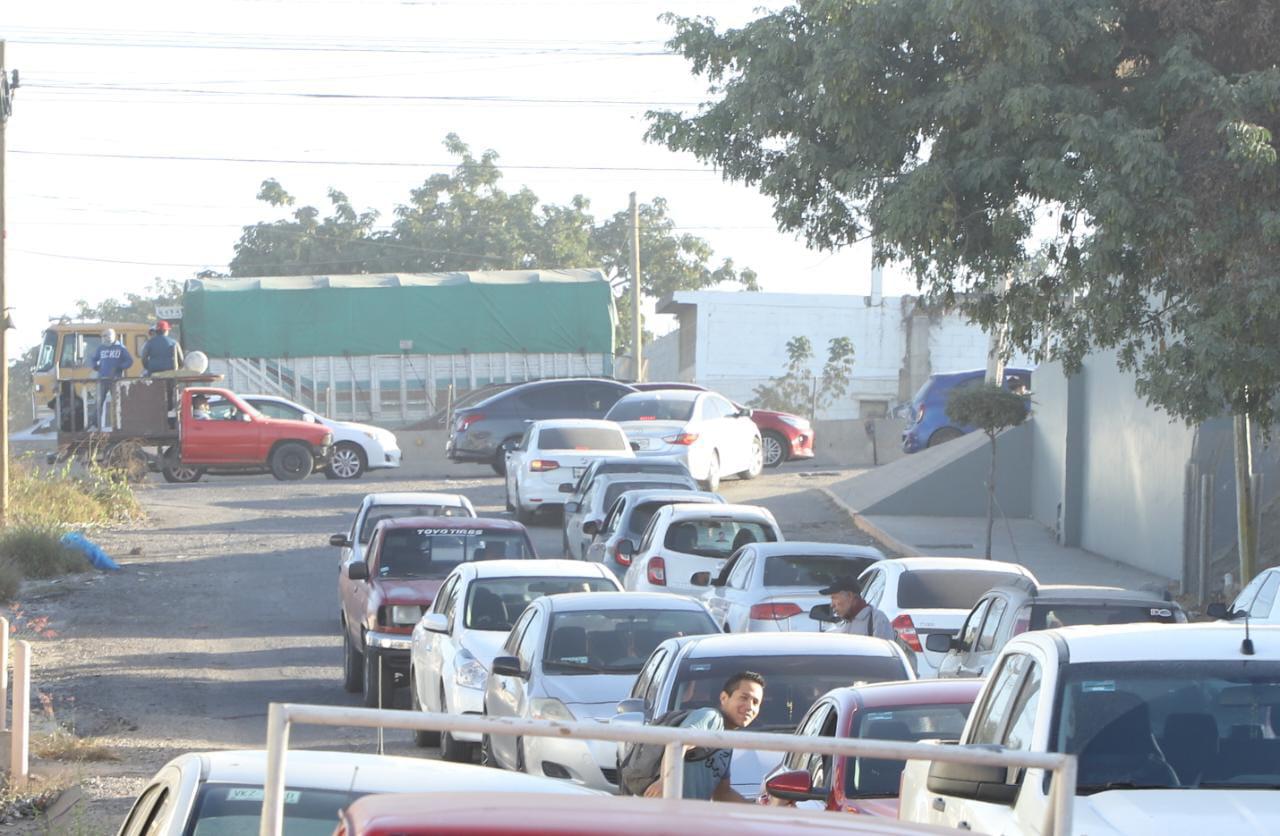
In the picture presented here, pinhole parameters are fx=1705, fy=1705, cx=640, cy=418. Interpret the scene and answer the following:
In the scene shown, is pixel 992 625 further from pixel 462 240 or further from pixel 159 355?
pixel 462 240

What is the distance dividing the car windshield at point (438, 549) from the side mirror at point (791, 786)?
393 inches

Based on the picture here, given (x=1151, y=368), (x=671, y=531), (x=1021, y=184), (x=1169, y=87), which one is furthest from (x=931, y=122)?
(x=671, y=531)

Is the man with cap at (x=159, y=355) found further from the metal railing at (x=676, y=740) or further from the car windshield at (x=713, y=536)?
the metal railing at (x=676, y=740)

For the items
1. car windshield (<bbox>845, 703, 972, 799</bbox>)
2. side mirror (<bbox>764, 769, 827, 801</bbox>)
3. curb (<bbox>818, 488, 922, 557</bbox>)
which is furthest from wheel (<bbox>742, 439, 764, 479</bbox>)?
side mirror (<bbox>764, 769, 827, 801</bbox>)

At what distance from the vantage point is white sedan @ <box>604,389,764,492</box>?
94.5ft

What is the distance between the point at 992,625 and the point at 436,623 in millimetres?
4271

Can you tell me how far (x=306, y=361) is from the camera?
135 ft

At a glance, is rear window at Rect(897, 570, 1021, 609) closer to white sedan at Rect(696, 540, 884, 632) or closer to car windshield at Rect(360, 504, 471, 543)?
white sedan at Rect(696, 540, 884, 632)

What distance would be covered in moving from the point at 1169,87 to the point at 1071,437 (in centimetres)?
1155

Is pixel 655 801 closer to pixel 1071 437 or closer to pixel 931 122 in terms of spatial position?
pixel 931 122

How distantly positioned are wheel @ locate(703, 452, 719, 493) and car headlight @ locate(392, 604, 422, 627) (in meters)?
14.3

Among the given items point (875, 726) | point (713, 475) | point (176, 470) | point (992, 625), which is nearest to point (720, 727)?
point (875, 726)

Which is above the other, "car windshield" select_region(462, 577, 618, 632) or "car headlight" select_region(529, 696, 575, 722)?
"car windshield" select_region(462, 577, 618, 632)

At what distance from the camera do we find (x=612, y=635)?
11.9 m
